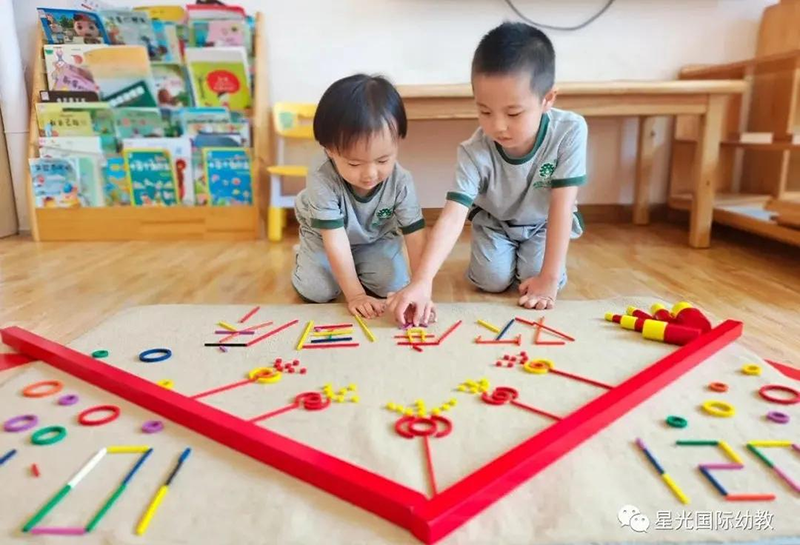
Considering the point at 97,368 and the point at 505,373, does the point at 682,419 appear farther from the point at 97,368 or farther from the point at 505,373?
the point at 97,368

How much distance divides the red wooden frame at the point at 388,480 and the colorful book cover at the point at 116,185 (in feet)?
4.19

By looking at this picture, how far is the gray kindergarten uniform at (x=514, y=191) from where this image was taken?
3.79 ft

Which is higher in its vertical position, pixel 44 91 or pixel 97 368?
pixel 44 91

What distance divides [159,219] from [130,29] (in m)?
0.60

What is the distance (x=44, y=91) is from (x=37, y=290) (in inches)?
36.3

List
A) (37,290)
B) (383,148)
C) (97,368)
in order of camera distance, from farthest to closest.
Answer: (37,290) < (383,148) < (97,368)

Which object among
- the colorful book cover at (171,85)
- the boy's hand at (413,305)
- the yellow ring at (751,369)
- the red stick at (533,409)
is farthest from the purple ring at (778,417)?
the colorful book cover at (171,85)

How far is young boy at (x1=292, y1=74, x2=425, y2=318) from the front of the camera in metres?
0.98

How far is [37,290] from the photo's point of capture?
1.36 meters

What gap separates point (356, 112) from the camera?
97 cm

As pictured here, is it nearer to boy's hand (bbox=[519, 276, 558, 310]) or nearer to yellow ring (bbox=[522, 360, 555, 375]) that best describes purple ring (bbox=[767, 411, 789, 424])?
yellow ring (bbox=[522, 360, 555, 375])

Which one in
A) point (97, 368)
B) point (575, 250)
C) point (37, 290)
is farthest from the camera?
point (575, 250)

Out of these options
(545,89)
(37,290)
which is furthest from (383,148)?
(37,290)

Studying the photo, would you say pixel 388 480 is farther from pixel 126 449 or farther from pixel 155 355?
pixel 155 355
